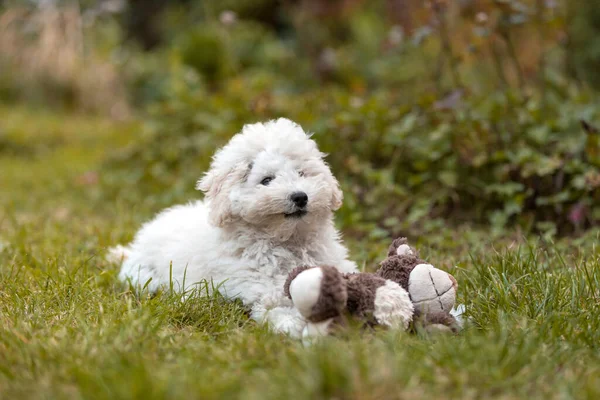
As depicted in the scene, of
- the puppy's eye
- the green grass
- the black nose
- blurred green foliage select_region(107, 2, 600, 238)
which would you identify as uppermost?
blurred green foliage select_region(107, 2, 600, 238)

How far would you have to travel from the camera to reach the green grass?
190 cm

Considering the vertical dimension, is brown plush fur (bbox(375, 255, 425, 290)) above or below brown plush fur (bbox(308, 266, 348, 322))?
above

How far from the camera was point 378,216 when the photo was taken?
4898 mm

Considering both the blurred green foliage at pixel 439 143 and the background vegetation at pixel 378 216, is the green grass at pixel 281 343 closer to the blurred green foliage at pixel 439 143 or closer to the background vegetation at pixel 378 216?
the background vegetation at pixel 378 216

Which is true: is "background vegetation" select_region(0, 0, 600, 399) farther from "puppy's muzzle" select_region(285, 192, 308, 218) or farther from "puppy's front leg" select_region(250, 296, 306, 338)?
"puppy's muzzle" select_region(285, 192, 308, 218)

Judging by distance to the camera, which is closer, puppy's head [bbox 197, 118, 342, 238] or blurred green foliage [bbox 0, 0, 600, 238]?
puppy's head [bbox 197, 118, 342, 238]

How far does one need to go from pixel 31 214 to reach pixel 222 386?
4367 millimetres

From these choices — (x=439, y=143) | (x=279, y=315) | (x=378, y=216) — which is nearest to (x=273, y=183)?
(x=279, y=315)

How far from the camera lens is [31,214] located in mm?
5730

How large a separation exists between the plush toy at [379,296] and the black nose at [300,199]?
30 cm

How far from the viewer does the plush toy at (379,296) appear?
2404mm

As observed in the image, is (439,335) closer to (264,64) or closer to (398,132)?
(398,132)

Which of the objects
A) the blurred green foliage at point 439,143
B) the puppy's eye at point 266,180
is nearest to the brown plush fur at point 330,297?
the puppy's eye at point 266,180

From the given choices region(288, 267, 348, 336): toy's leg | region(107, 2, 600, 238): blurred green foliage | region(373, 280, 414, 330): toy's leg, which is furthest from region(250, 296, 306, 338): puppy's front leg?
region(107, 2, 600, 238): blurred green foliage
